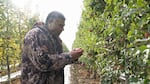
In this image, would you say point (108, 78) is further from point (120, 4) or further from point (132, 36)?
point (132, 36)

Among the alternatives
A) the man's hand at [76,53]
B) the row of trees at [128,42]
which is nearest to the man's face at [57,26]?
the man's hand at [76,53]

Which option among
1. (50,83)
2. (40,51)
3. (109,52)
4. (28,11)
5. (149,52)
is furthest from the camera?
(28,11)

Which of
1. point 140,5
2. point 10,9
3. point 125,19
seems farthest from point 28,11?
point 140,5

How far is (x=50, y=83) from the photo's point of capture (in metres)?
3.35

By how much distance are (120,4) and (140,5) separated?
135cm

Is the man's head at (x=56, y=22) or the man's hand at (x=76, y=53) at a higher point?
the man's head at (x=56, y=22)

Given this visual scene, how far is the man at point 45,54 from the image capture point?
3.14 metres

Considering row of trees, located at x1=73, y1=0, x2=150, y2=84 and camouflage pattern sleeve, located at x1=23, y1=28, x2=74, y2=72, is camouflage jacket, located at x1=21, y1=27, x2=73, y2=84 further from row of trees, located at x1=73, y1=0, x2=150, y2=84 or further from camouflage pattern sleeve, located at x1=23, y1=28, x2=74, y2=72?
row of trees, located at x1=73, y1=0, x2=150, y2=84

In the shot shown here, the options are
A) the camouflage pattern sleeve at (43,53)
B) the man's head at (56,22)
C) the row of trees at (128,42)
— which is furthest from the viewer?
the man's head at (56,22)

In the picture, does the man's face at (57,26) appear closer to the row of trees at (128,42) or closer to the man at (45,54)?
the man at (45,54)

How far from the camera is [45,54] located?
123 inches

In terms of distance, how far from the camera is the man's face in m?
3.22

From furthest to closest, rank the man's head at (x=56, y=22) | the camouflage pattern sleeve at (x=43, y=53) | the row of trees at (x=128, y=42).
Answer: the man's head at (x=56, y=22)
the camouflage pattern sleeve at (x=43, y=53)
the row of trees at (x=128, y=42)

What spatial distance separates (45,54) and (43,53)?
0.02 m
